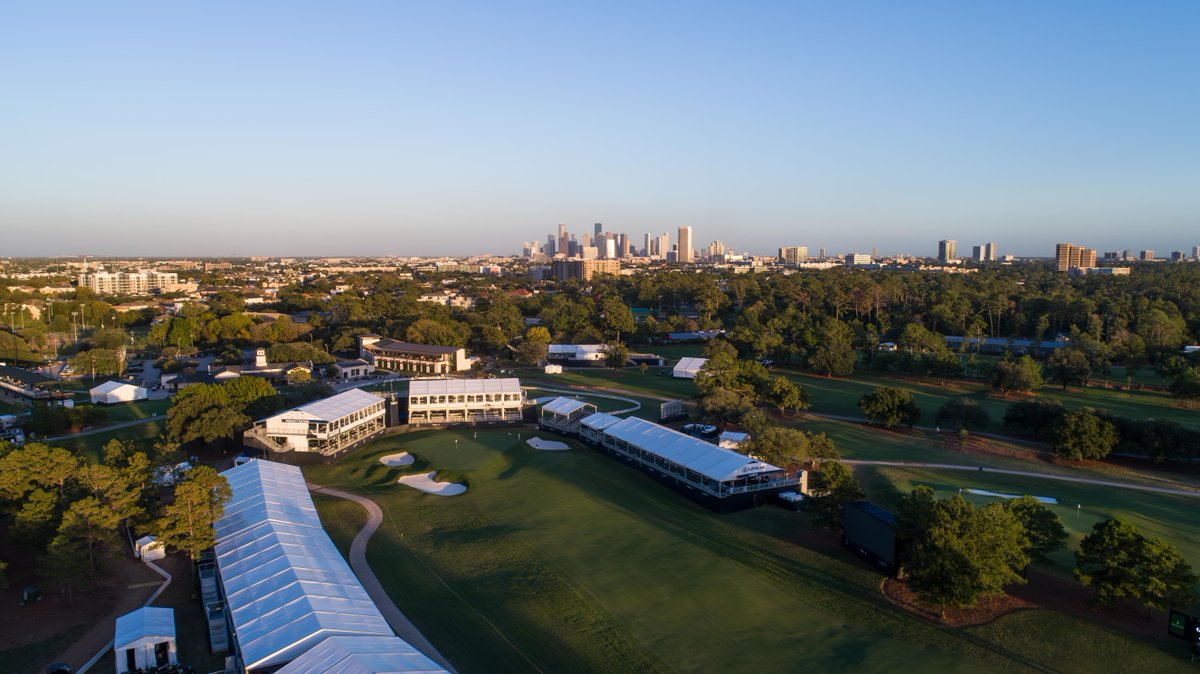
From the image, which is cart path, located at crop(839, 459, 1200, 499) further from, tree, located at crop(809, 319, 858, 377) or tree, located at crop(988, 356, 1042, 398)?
tree, located at crop(809, 319, 858, 377)

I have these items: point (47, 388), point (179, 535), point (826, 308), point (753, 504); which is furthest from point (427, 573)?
point (826, 308)

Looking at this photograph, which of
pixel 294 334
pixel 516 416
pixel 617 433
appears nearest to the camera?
pixel 617 433

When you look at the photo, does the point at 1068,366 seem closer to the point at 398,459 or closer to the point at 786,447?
the point at 786,447

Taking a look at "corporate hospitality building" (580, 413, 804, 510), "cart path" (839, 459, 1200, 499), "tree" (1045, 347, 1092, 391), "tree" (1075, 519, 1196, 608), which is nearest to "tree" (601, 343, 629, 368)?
"corporate hospitality building" (580, 413, 804, 510)

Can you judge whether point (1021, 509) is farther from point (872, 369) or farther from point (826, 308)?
point (826, 308)

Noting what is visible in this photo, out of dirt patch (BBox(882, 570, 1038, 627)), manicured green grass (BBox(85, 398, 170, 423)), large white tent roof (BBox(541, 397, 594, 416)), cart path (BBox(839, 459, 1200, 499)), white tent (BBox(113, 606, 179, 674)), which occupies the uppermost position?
large white tent roof (BBox(541, 397, 594, 416))
